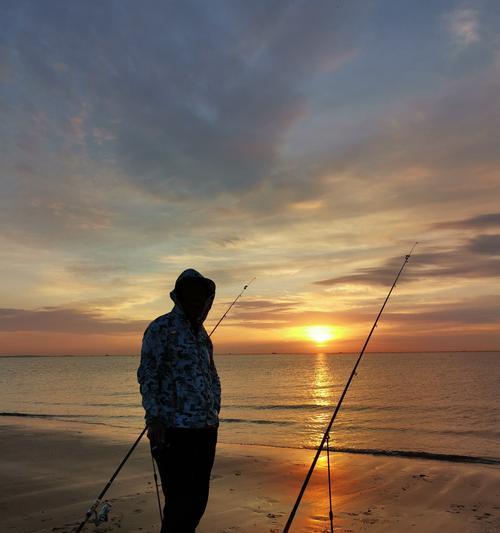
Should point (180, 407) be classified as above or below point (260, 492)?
above

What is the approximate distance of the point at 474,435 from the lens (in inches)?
746

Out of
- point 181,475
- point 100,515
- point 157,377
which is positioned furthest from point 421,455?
point 157,377

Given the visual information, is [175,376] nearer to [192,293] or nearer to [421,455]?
[192,293]

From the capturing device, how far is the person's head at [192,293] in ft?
11.5

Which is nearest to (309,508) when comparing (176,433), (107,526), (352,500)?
(352,500)

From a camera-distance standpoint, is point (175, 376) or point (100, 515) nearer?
point (175, 376)

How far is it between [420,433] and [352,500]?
12987mm

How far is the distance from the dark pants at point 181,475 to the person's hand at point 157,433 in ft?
0.14

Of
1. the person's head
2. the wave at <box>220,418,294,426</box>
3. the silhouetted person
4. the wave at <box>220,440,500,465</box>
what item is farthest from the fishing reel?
the wave at <box>220,418,294,426</box>

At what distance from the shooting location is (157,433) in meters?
3.16

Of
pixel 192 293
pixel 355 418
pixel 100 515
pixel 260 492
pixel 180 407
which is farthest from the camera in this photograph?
pixel 355 418

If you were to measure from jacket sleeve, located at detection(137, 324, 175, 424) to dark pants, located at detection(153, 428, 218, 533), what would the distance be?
16cm

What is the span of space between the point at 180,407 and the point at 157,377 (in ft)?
0.83

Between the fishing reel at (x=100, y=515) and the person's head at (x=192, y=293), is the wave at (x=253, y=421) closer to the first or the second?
the fishing reel at (x=100, y=515)
